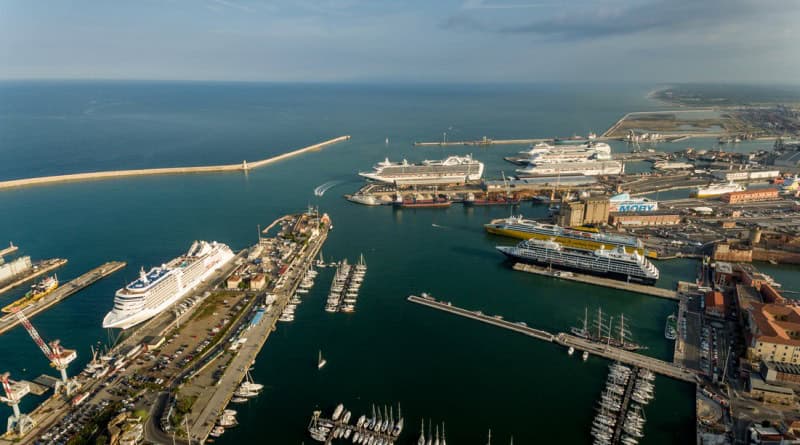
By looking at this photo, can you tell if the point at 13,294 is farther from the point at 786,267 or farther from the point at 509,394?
the point at 786,267

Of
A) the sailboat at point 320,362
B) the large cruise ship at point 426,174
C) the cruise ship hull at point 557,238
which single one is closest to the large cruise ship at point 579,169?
the large cruise ship at point 426,174

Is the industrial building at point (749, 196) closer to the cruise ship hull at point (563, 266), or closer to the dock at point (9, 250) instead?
the cruise ship hull at point (563, 266)

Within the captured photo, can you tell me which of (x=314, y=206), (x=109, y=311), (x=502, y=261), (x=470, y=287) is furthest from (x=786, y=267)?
(x=109, y=311)

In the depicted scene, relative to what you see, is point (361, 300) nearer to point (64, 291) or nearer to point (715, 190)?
point (64, 291)

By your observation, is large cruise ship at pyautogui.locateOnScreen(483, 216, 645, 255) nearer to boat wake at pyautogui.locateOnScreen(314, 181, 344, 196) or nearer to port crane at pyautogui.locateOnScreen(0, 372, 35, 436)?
boat wake at pyautogui.locateOnScreen(314, 181, 344, 196)

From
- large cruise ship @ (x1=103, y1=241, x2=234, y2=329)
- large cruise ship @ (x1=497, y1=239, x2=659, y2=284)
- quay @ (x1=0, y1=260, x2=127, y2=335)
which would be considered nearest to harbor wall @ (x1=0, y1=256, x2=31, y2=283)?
quay @ (x1=0, y1=260, x2=127, y2=335)

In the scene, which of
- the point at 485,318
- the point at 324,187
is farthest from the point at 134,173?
the point at 485,318
